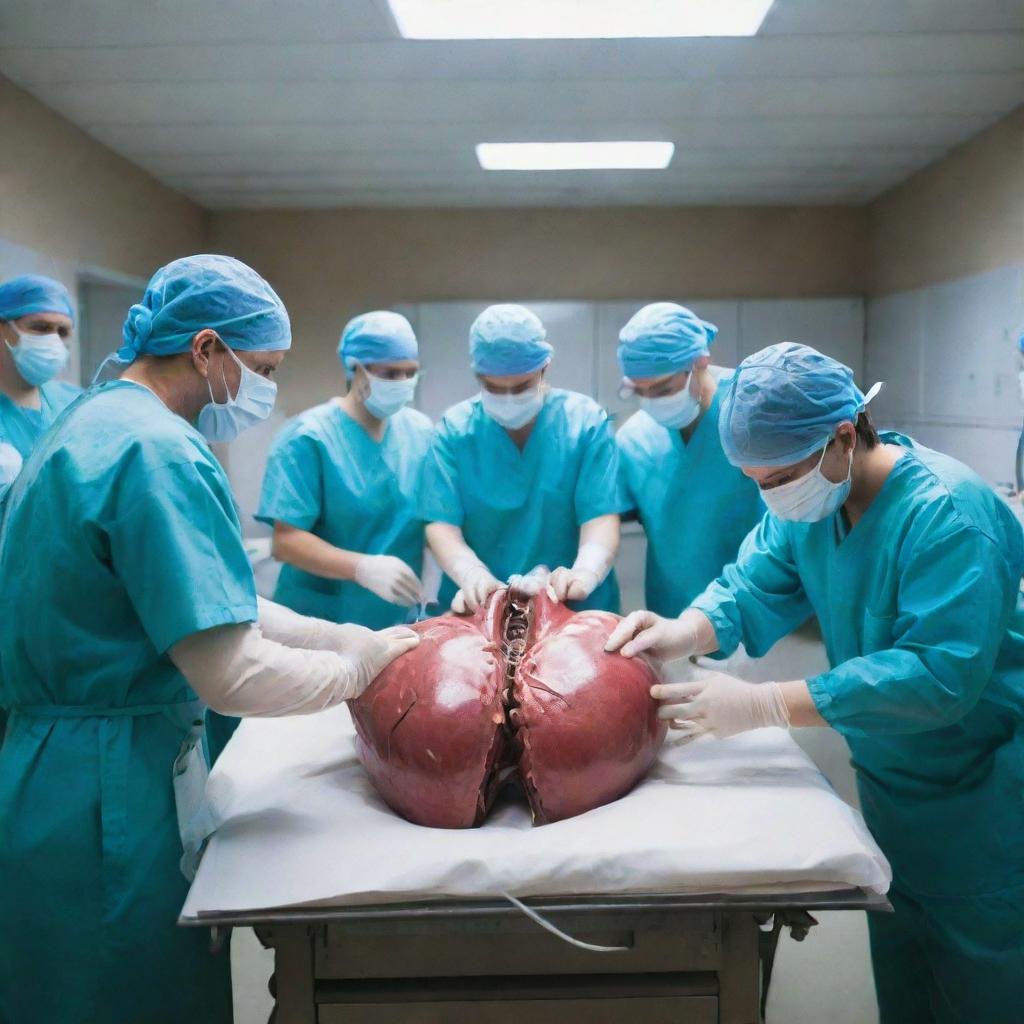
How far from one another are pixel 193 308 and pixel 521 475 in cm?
114

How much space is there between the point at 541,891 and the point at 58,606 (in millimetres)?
703

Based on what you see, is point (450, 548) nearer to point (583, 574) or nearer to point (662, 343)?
point (583, 574)

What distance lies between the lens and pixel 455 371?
470 centimetres

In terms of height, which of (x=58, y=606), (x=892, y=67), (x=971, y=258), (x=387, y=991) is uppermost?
(x=892, y=67)

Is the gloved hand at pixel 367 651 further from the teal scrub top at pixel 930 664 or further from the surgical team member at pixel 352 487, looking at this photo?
the surgical team member at pixel 352 487

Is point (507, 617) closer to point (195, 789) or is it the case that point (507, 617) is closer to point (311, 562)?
point (195, 789)

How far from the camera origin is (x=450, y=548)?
2.30 m

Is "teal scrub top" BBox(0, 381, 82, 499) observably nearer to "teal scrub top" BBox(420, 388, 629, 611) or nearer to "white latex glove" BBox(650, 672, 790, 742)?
"teal scrub top" BBox(420, 388, 629, 611)

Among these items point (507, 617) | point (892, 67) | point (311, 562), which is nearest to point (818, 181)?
point (892, 67)

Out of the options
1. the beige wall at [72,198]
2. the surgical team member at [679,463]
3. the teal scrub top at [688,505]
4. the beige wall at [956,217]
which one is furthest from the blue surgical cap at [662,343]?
the beige wall at [72,198]

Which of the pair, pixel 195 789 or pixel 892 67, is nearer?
pixel 195 789

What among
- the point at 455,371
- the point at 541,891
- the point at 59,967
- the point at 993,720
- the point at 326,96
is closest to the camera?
the point at 541,891

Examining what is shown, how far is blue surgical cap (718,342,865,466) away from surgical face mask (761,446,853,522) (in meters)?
0.04

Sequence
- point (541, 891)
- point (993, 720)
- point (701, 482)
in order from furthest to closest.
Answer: point (701, 482), point (993, 720), point (541, 891)
